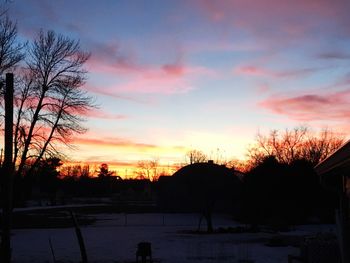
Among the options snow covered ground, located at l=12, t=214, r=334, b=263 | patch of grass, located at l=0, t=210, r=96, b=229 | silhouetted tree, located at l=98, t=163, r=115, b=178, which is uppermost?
silhouetted tree, located at l=98, t=163, r=115, b=178

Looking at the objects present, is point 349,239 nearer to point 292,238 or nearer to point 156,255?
point 156,255

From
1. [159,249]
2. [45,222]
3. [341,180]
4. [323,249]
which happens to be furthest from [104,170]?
[341,180]

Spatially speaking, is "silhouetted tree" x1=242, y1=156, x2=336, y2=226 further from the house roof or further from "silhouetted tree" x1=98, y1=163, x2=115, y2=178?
"silhouetted tree" x1=98, y1=163, x2=115, y2=178

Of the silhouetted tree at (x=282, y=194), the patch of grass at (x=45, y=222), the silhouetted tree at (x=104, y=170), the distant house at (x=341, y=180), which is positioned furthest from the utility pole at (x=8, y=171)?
the silhouetted tree at (x=104, y=170)

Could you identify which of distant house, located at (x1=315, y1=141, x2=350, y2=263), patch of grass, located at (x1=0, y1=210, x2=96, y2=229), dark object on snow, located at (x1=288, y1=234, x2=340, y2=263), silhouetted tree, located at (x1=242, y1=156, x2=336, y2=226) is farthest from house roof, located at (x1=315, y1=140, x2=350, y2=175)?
silhouetted tree, located at (x1=242, y1=156, x2=336, y2=226)

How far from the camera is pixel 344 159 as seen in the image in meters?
5.91

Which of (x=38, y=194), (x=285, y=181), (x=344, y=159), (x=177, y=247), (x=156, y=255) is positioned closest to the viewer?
(x=344, y=159)

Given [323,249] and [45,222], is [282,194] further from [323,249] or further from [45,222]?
[323,249]

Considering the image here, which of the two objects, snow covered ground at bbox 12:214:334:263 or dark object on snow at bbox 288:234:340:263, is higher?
dark object on snow at bbox 288:234:340:263

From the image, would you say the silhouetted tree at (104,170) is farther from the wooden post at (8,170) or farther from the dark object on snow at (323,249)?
the dark object on snow at (323,249)

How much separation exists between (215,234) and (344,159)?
89.8 feet

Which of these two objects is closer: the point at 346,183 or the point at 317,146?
the point at 346,183

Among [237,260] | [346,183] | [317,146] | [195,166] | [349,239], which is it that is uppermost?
[317,146]

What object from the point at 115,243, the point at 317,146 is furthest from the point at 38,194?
the point at 115,243
